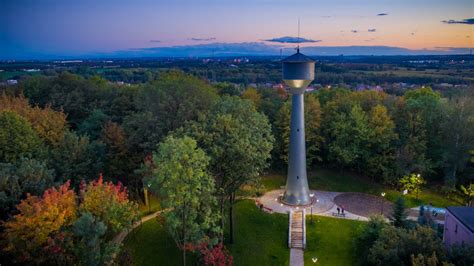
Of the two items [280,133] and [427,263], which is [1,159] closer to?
[280,133]

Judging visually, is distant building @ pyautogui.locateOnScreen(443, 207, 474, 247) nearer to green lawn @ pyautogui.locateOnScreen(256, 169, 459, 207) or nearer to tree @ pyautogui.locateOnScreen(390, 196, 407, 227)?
tree @ pyautogui.locateOnScreen(390, 196, 407, 227)

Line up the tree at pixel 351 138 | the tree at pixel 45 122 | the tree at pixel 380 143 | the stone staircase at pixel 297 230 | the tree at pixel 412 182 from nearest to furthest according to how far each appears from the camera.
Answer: the stone staircase at pixel 297 230 < the tree at pixel 45 122 < the tree at pixel 412 182 < the tree at pixel 380 143 < the tree at pixel 351 138

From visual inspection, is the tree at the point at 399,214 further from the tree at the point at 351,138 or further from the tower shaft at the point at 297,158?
the tree at the point at 351,138

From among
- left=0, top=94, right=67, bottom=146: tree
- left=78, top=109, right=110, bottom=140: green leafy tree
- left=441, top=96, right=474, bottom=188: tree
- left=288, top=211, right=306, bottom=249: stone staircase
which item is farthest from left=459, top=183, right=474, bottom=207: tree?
left=0, top=94, right=67, bottom=146: tree

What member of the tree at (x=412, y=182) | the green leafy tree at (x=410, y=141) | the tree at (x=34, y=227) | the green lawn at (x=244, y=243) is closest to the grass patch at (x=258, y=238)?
the green lawn at (x=244, y=243)

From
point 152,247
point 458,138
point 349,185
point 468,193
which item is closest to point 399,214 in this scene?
point 468,193

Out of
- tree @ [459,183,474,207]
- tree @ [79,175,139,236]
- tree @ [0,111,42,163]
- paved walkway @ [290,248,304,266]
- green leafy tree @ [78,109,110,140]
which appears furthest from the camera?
green leafy tree @ [78,109,110,140]

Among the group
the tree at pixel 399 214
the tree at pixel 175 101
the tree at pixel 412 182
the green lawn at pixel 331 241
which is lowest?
the green lawn at pixel 331 241
